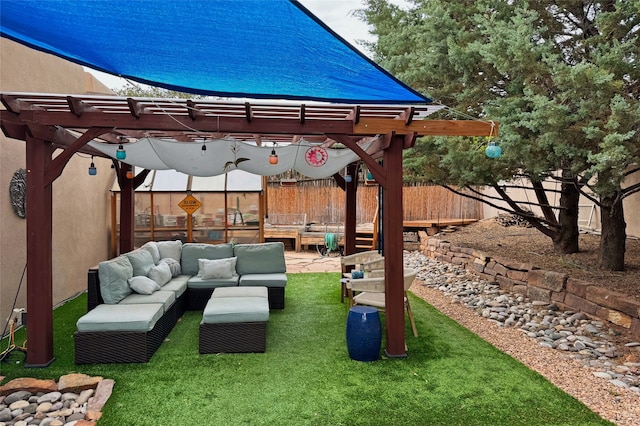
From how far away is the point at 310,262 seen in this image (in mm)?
11359

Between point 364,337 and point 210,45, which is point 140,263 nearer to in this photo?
point 364,337

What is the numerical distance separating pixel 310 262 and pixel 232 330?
6763mm

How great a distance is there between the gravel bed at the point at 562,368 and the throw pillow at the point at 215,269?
10.5 ft

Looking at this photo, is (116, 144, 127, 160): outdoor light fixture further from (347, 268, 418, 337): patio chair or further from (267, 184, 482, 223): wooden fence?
(267, 184, 482, 223): wooden fence

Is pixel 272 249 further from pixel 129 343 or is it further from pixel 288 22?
pixel 288 22

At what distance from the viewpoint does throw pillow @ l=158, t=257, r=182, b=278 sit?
21.7 ft

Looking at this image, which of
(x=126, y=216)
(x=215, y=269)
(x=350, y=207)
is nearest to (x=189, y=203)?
(x=126, y=216)

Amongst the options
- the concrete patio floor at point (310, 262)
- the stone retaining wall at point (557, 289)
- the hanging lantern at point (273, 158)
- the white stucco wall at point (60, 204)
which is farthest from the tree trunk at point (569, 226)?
the white stucco wall at point (60, 204)

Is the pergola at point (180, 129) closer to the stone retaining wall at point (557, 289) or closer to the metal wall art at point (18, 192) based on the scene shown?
the metal wall art at point (18, 192)

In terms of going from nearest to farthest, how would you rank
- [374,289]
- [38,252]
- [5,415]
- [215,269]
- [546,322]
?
1. [5,415]
2. [38,252]
3. [374,289]
4. [546,322]
5. [215,269]

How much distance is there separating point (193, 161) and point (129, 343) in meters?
2.58

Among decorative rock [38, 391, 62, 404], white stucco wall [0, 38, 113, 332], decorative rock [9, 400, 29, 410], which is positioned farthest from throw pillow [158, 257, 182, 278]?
decorative rock [9, 400, 29, 410]

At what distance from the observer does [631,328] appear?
4.82 m

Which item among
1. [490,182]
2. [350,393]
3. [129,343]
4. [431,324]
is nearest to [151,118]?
[129,343]
